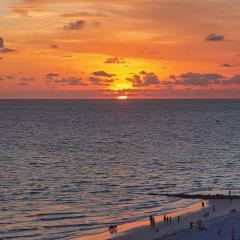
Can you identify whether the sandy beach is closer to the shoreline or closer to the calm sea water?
the shoreline

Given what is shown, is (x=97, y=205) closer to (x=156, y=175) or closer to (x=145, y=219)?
(x=145, y=219)

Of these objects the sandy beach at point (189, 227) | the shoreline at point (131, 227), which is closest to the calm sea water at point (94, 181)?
the shoreline at point (131, 227)

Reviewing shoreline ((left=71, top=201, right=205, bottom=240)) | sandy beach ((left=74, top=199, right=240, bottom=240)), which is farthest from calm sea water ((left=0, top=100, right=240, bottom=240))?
sandy beach ((left=74, top=199, right=240, bottom=240))

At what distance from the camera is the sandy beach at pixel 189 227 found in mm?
44219

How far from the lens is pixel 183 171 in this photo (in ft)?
265

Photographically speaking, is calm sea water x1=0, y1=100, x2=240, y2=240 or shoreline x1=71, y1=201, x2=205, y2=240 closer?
shoreline x1=71, y1=201, x2=205, y2=240

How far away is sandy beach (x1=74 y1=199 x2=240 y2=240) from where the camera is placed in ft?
145

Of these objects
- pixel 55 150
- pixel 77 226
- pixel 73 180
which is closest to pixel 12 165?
pixel 73 180

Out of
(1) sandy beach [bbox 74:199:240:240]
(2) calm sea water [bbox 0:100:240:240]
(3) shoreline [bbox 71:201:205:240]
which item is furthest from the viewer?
(2) calm sea water [bbox 0:100:240:240]

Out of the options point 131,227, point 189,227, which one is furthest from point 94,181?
point 189,227

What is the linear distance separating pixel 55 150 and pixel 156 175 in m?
41.3

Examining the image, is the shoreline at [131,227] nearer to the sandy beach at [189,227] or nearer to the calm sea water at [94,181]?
the sandy beach at [189,227]

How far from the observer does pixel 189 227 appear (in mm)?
47562

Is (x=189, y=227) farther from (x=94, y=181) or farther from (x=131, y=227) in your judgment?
(x=94, y=181)
